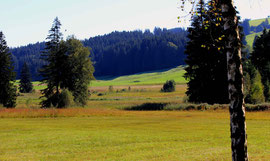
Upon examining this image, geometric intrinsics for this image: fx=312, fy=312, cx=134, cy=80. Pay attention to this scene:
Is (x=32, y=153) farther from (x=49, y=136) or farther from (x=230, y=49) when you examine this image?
(x=230, y=49)

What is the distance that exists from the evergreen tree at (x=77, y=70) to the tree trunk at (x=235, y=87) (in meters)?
54.0

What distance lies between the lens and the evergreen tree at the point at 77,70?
60656mm

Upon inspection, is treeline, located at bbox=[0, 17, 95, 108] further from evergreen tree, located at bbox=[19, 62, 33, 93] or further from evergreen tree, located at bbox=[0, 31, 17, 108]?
evergreen tree, located at bbox=[19, 62, 33, 93]

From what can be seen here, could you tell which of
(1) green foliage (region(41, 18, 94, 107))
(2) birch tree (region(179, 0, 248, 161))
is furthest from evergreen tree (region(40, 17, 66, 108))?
(2) birch tree (region(179, 0, 248, 161))

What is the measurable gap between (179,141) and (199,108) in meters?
25.2

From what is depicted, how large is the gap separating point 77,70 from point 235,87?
181 feet

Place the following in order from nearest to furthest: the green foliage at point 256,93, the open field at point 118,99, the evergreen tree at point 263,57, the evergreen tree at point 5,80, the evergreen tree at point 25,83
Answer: the green foliage at point 256,93, the evergreen tree at point 5,80, the evergreen tree at point 263,57, the open field at point 118,99, the evergreen tree at point 25,83

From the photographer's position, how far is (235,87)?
7.96m

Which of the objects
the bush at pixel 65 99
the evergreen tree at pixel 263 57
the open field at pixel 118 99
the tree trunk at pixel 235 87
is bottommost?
the open field at pixel 118 99

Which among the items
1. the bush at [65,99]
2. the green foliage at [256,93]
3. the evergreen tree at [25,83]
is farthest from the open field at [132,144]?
the evergreen tree at [25,83]

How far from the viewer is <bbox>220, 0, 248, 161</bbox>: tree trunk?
25.9 ft

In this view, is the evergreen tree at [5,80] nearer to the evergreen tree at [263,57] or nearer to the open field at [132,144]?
the open field at [132,144]

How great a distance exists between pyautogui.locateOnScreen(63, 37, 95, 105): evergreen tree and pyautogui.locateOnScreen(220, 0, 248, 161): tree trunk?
5404cm

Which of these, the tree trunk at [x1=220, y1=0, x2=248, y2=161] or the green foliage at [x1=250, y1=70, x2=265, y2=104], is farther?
the green foliage at [x1=250, y1=70, x2=265, y2=104]
